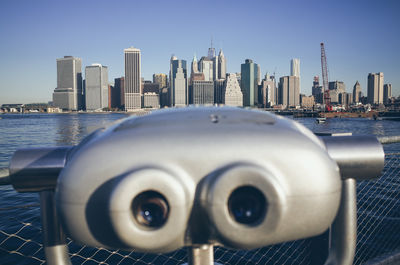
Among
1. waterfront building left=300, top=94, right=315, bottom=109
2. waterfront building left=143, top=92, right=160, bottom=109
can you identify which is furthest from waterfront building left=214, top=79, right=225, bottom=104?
waterfront building left=300, top=94, right=315, bottom=109

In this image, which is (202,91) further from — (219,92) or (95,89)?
(95,89)

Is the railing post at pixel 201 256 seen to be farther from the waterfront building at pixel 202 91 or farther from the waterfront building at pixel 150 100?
the waterfront building at pixel 150 100

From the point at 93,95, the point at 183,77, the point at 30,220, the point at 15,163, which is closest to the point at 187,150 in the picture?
the point at 15,163

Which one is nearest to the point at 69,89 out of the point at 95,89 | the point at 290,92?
the point at 95,89

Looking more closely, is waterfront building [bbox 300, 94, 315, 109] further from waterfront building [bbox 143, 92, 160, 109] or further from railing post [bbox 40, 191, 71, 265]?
railing post [bbox 40, 191, 71, 265]

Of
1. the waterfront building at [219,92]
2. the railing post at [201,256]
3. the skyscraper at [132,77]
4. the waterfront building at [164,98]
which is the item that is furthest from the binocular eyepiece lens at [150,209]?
the skyscraper at [132,77]

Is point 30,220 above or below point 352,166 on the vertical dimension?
below

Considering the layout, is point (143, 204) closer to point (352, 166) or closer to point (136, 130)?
point (136, 130)

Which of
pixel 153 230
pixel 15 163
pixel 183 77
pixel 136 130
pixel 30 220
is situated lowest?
pixel 30 220
